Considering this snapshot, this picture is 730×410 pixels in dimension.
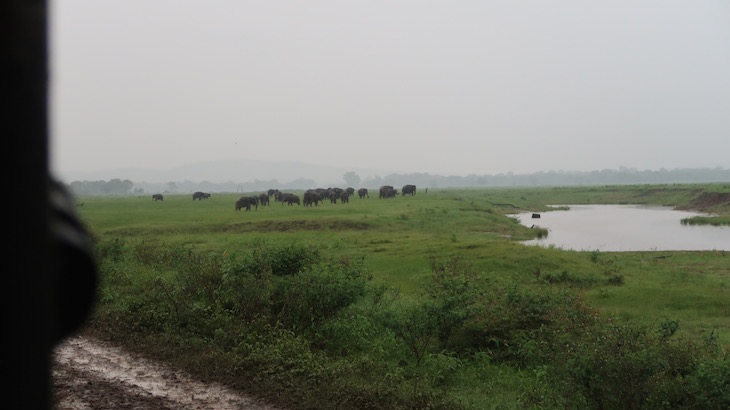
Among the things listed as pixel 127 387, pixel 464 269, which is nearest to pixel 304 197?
pixel 464 269

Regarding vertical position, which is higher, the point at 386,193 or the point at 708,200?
the point at 386,193

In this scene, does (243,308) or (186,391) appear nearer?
(186,391)

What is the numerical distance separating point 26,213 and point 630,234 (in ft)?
143

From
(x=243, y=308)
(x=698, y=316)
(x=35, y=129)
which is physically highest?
(x=35, y=129)

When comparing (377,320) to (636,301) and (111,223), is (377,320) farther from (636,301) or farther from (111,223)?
(111,223)

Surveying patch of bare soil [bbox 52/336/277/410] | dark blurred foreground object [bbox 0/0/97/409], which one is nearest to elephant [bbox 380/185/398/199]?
patch of bare soil [bbox 52/336/277/410]

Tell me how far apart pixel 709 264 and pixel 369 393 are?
23.0 metres

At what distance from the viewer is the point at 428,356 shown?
410 inches

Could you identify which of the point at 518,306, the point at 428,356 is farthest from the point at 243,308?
the point at 518,306

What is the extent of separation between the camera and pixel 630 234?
40.1m

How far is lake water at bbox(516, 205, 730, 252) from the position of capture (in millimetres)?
33281

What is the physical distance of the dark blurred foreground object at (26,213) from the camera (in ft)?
4.95

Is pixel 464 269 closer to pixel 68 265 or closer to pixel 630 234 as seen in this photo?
pixel 68 265

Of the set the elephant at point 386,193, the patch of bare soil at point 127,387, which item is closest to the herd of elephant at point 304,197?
the elephant at point 386,193
